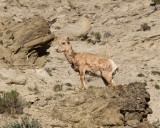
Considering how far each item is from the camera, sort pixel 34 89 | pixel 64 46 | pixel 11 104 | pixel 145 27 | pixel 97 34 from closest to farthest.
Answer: pixel 11 104, pixel 64 46, pixel 34 89, pixel 145 27, pixel 97 34

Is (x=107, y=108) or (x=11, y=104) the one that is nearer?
(x=107, y=108)

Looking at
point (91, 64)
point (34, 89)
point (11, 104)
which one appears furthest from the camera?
point (34, 89)

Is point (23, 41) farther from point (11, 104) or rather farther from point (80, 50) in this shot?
point (80, 50)

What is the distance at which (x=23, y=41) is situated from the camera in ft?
55.6

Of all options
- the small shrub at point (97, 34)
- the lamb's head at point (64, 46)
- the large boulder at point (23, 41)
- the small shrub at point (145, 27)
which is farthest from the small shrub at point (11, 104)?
the small shrub at point (145, 27)

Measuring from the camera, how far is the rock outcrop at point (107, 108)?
10.1 meters

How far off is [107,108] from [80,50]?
14.5 meters

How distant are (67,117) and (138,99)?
2365mm

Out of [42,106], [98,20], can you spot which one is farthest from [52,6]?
[42,106]

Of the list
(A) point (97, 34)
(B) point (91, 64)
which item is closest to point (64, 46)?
(B) point (91, 64)

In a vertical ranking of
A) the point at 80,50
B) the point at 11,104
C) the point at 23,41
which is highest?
the point at 23,41

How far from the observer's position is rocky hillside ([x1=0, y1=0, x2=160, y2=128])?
10.4 meters

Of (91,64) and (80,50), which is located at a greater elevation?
(91,64)

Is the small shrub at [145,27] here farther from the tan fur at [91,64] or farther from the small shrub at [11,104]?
the small shrub at [11,104]
